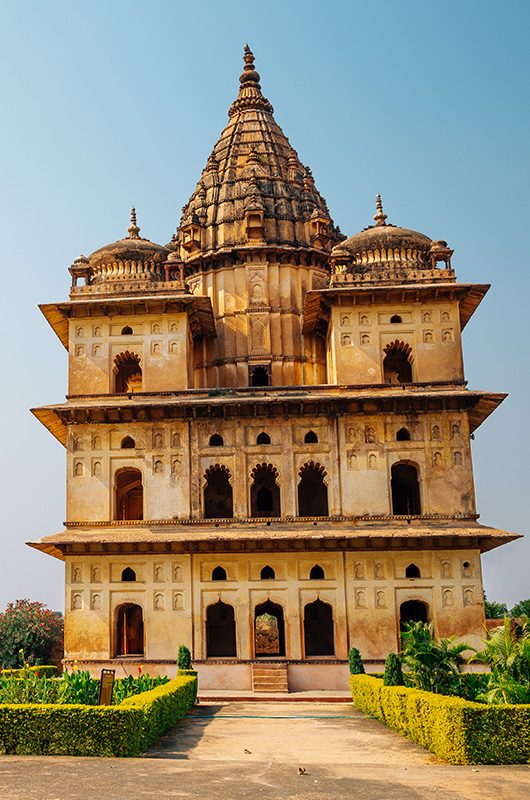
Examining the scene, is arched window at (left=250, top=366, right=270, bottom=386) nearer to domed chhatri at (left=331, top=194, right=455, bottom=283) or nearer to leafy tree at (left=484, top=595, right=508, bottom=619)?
domed chhatri at (left=331, top=194, right=455, bottom=283)

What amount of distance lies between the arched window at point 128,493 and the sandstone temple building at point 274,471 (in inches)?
8.9

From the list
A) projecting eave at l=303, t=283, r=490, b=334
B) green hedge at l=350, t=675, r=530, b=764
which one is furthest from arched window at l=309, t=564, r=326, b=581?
green hedge at l=350, t=675, r=530, b=764

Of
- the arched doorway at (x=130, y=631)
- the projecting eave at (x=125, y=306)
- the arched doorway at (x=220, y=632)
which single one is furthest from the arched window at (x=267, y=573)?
the projecting eave at (x=125, y=306)

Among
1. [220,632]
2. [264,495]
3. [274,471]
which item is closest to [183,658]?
[274,471]

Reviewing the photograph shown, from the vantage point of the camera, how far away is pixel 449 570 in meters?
30.0

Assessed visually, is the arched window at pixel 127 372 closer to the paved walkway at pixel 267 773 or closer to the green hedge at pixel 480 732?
the paved walkway at pixel 267 773

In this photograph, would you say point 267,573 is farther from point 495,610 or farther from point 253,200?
point 495,610

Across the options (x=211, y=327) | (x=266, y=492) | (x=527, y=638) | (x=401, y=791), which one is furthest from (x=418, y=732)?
(x=211, y=327)

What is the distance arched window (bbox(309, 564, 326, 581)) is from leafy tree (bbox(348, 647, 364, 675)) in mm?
2761

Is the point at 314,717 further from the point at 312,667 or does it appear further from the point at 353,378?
the point at 353,378

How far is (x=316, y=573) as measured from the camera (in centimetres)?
3023

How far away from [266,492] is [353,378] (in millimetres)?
6179

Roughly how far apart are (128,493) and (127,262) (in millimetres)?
9307

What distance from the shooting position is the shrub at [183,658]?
1085 inches
